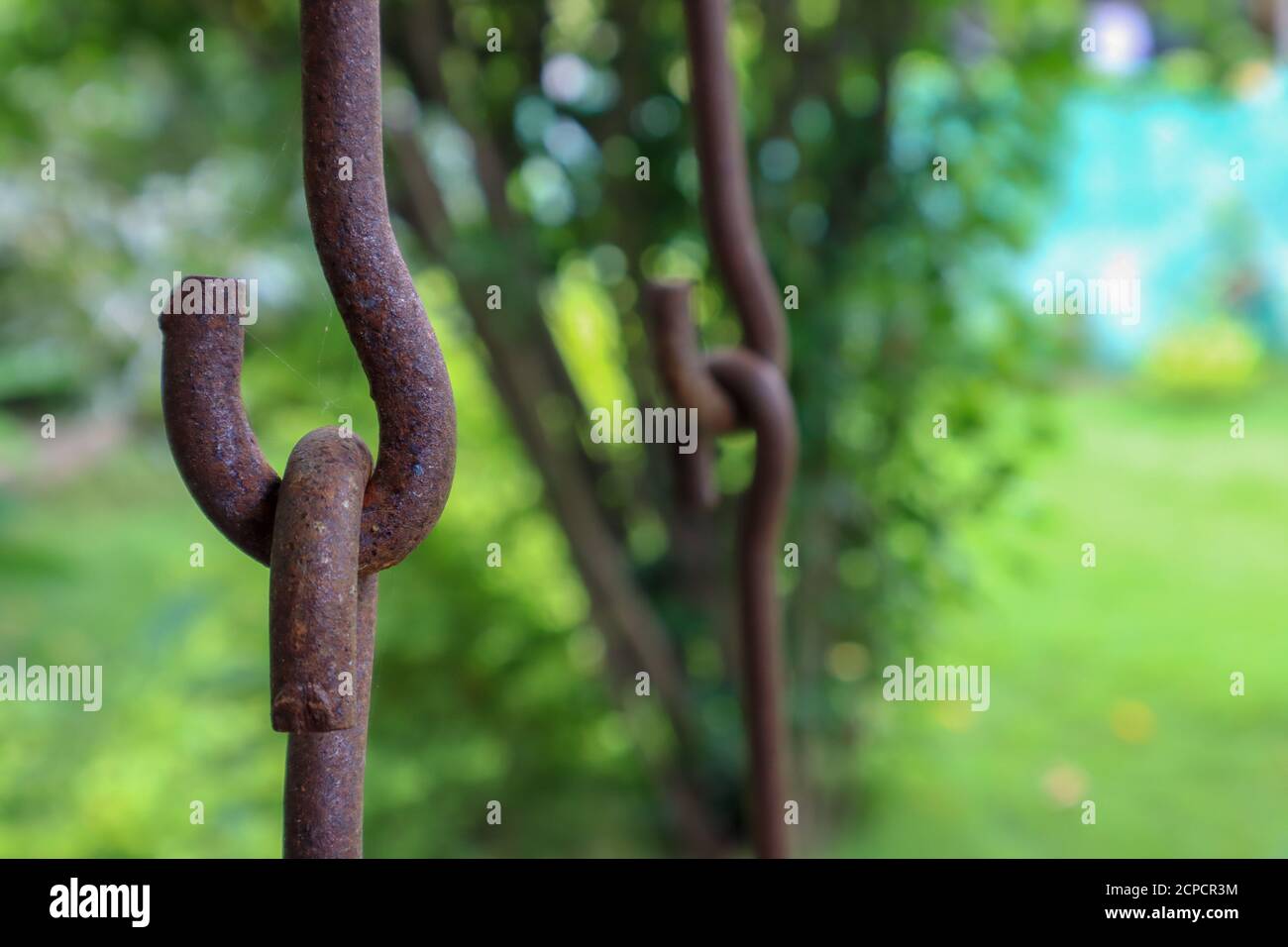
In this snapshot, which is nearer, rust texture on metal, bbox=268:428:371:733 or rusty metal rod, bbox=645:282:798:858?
rust texture on metal, bbox=268:428:371:733

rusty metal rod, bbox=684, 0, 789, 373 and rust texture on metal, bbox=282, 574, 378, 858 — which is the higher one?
rusty metal rod, bbox=684, 0, 789, 373

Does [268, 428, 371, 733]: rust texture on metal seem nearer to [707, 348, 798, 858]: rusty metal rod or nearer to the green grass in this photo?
[707, 348, 798, 858]: rusty metal rod

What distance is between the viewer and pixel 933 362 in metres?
1.47

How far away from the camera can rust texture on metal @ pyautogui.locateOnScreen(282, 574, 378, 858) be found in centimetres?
22

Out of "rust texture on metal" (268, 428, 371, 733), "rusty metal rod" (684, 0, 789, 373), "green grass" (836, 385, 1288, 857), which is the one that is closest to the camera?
"rust texture on metal" (268, 428, 371, 733)

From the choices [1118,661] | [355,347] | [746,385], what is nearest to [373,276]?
[355,347]

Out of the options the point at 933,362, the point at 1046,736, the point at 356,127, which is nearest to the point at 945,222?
the point at 933,362

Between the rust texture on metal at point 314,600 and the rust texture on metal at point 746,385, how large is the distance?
23cm

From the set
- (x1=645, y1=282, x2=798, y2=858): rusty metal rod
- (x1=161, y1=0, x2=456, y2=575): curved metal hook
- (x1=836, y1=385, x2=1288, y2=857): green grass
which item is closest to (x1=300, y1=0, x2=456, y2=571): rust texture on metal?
(x1=161, y1=0, x2=456, y2=575): curved metal hook

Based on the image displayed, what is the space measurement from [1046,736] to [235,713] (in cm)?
133

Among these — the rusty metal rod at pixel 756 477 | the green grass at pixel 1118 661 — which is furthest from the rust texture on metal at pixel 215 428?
the green grass at pixel 1118 661

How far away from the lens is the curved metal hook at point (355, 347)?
215 millimetres

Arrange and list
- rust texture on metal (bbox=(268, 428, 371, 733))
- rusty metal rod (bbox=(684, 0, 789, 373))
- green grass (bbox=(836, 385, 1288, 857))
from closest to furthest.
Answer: rust texture on metal (bbox=(268, 428, 371, 733))
rusty metal rod (bbox=(684, 0, 789, 373))
green grass (bbox=(836, 385, 1288, 857))

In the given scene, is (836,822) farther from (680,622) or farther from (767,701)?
(767,701)
